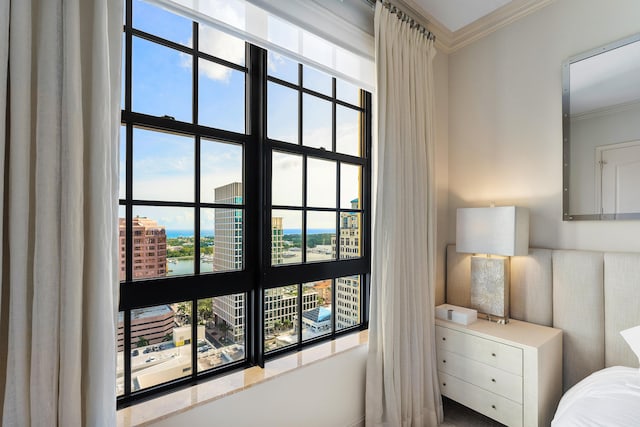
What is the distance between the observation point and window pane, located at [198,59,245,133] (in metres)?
1.39

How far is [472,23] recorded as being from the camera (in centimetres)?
219

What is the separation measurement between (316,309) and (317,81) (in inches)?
54.7

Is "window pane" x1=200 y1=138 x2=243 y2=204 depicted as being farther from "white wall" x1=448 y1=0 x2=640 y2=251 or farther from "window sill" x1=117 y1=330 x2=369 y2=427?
"white wall" x1=448 y1=0 x2=640 y2=251

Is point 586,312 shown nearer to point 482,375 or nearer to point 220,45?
point 482,375

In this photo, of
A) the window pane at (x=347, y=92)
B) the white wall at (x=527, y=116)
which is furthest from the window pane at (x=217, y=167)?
the white wall at (x=527, y=116)

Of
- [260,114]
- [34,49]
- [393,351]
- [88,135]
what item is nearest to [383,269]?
[393,351]

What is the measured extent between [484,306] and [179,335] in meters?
1.85

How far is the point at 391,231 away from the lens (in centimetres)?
171

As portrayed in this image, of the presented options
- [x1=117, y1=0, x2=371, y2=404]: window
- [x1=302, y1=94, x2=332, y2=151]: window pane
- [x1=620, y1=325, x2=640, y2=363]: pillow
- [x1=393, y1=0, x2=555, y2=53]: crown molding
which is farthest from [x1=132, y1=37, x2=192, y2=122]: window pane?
[x1=620, y1=325, x2=640, y2=363]: pillow

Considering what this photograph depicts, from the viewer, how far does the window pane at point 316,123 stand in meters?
1.72

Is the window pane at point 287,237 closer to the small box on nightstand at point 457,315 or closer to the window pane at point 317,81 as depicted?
the window pane at point 317,81

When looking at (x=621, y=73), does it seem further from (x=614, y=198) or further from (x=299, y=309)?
(x=299, y=309)

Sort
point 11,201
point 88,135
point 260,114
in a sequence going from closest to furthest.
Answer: point 11,201
point 88,135
point 260,114

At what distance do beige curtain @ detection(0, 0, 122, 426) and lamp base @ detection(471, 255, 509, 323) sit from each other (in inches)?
80.3
